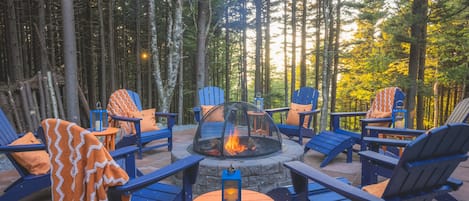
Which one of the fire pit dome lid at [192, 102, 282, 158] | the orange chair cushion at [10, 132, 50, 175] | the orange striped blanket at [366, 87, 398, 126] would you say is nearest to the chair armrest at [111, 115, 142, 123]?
the fire pit dome lid at [192, 102, 282, 158]

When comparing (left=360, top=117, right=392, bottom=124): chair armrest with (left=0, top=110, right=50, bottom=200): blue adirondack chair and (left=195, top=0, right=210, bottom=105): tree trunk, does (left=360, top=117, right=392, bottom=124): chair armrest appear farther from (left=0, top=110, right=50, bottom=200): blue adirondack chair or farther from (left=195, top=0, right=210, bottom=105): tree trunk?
(left=195, top=0, right=210, bottom=105): tree trunk

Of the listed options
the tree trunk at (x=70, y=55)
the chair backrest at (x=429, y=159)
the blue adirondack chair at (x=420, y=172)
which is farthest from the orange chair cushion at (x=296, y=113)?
the tree trunk at (x=70, y=55)

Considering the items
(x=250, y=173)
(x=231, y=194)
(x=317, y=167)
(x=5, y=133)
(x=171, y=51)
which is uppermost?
(x=171, y=51)

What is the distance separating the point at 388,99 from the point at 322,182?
2.77 meters

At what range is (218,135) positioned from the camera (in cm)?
340

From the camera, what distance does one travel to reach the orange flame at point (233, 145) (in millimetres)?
2876

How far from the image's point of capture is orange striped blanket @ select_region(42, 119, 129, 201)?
128cm

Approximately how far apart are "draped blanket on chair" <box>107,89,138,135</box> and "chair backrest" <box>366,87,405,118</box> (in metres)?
3.47

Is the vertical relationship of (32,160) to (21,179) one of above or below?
above

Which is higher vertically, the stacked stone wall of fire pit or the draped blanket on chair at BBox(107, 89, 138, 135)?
the draped blanket on chair at BBox(107, 89, 138, 135)

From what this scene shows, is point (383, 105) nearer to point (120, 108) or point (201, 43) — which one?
point (120, 108)

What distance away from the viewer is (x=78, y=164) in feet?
4.27

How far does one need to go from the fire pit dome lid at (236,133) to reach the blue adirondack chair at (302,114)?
28.5 inches

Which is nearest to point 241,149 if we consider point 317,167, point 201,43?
point 317,167
